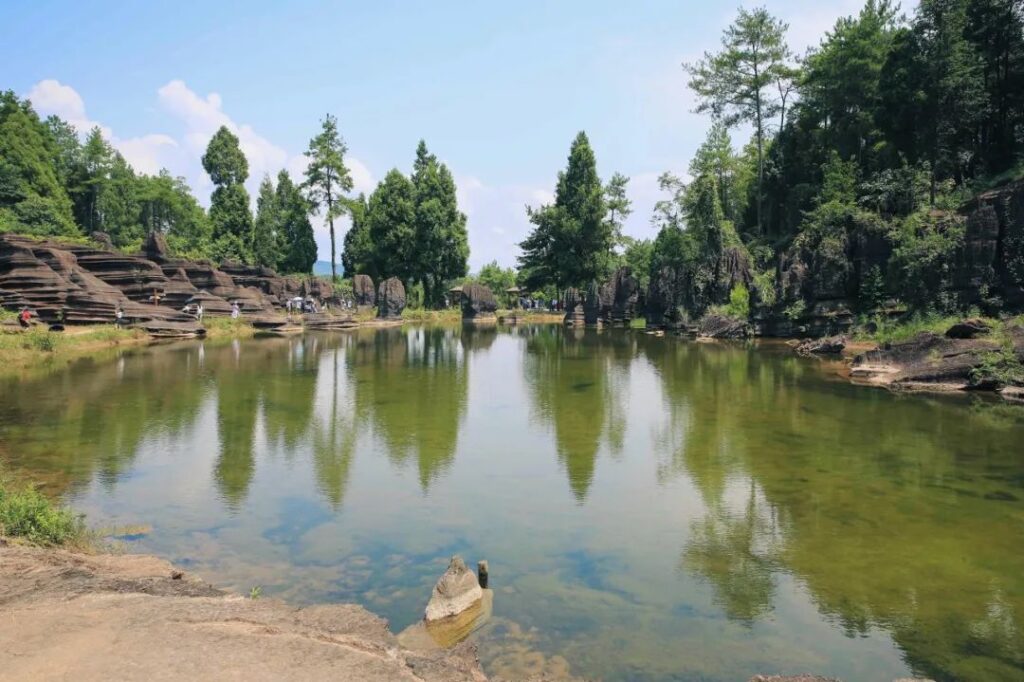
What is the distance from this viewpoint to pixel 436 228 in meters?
66.9

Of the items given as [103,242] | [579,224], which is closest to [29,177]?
[103,242]

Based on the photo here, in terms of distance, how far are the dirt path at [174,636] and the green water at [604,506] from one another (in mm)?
1218

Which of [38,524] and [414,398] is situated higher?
[38,524]

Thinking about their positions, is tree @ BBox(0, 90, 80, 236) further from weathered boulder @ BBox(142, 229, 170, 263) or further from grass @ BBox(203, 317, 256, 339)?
grass @ BBox(203, 317, 256, 339)

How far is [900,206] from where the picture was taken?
35.3 metres

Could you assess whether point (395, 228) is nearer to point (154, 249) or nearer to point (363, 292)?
point (363, 292)

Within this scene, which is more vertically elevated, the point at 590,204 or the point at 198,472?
the point at 590,204

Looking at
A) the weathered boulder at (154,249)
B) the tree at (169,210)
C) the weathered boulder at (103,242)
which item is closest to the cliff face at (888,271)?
the weathered boulder at (154,249)

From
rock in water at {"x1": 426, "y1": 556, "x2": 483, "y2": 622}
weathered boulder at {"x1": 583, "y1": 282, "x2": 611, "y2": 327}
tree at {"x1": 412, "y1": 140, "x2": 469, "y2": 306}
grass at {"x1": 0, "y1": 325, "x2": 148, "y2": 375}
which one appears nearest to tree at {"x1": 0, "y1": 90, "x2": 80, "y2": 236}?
grass at {"x1": 0, "y1": 325, "x2": 148, "y2": 375}

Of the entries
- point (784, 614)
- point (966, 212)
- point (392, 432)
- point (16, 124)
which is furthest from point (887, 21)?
point (16, 124)

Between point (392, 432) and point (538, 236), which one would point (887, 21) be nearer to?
point (538, 236)

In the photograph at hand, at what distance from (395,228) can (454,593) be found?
62.2 metres

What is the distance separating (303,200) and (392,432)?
57081 millimetres

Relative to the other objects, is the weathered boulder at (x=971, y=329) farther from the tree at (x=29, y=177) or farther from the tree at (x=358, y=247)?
the tree at (x=29, y=177)
